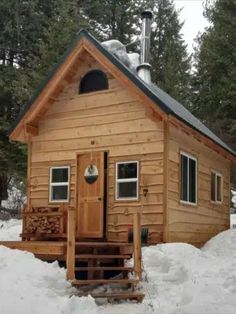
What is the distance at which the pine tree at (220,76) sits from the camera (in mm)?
25922

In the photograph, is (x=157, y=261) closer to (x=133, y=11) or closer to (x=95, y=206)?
(x=95, y=206)

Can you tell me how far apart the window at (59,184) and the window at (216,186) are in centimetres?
500

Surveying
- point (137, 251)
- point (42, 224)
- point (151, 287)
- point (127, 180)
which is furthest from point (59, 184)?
point (151, 287)

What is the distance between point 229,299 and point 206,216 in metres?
7.68

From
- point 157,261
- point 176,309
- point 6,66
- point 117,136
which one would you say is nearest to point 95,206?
point 117,136

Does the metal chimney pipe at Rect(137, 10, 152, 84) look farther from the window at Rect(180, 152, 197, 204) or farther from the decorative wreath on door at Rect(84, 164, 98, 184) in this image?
the decorative wreath on door at Rect(84, 164, 98, 184)

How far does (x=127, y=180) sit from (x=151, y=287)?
4.13 m

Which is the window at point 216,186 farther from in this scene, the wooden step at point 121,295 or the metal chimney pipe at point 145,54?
the wooden step at point 121,295

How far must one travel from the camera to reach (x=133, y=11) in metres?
30.7

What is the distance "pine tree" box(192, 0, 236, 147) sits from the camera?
2592 cm

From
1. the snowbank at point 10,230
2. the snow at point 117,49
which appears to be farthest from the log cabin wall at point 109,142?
the snowbank at point 10,230

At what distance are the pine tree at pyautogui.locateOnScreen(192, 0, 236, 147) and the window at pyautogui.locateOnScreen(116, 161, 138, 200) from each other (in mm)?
12813

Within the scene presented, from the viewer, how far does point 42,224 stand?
12492 millimetres

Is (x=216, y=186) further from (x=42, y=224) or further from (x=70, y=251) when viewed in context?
(x=70, y=251)
